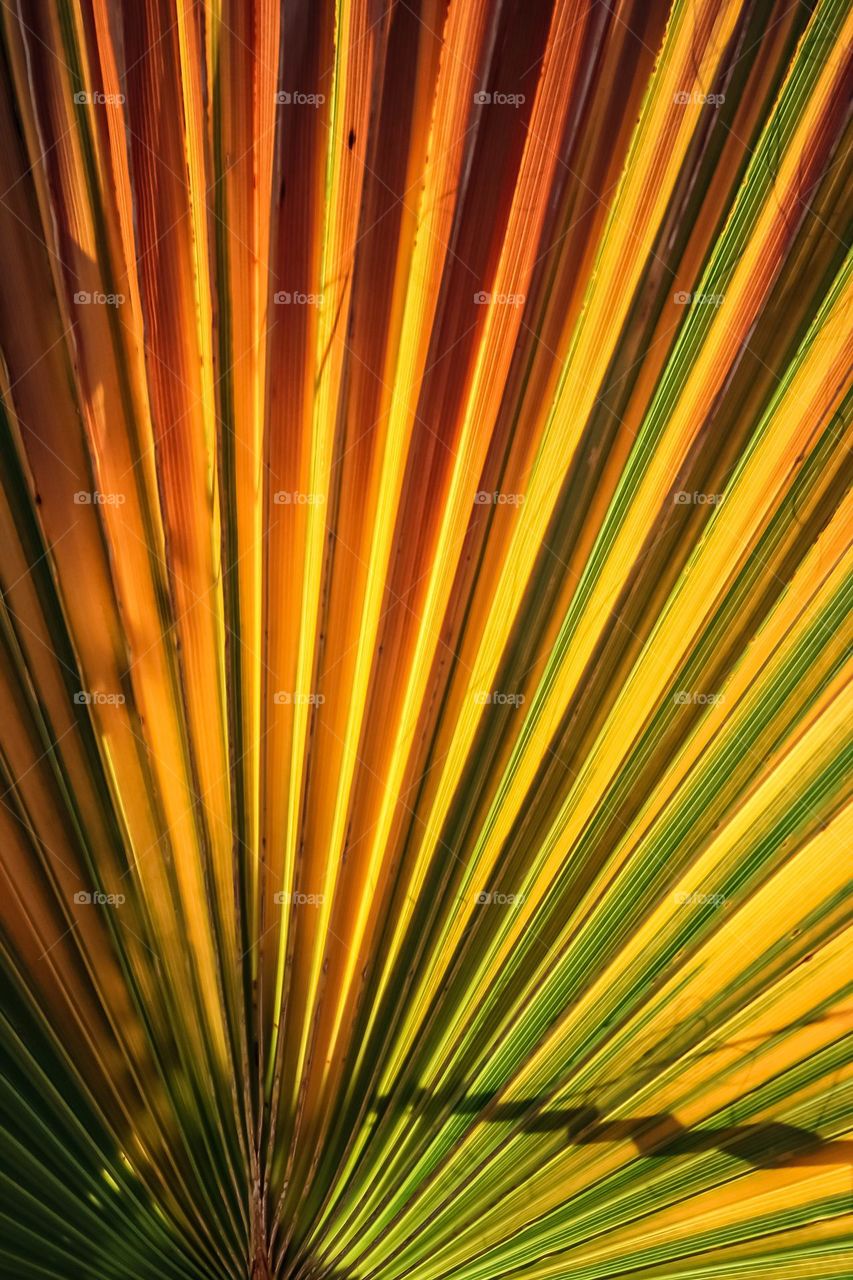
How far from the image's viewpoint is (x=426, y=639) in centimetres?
110

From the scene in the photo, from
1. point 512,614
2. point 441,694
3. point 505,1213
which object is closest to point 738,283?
point 512,614

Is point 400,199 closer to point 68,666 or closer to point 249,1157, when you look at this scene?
point 68,666

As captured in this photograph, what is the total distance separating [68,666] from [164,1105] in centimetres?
67

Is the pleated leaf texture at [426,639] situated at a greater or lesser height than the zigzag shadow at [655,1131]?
greater

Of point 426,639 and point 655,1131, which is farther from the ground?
point 426,639

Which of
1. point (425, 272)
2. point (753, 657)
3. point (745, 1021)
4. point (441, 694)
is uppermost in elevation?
point (425, 272)

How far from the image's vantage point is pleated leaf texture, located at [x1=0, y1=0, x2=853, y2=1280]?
3.25 feet

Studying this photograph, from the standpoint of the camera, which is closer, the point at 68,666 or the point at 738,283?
the point at 738,283

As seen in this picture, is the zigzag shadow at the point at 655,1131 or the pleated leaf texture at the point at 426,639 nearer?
the pleated leaf texture at the point at 426,639

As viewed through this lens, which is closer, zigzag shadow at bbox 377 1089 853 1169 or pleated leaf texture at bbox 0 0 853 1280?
pleated leaf texture at bbox 0 0 853 1280

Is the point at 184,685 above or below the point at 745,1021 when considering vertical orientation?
above

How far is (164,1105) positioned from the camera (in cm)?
116

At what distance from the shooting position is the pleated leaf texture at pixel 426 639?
0.99 metres

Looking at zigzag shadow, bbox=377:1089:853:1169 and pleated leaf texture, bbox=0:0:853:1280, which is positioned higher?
pleated leaf texture, bbox=0:0:853:1280
